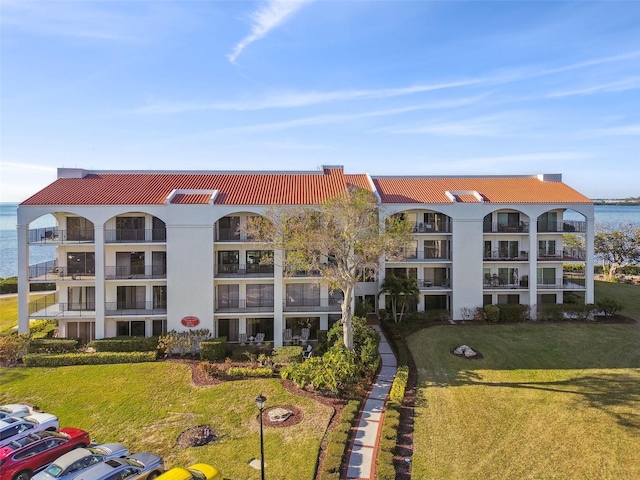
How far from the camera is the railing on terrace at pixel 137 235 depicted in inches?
1198

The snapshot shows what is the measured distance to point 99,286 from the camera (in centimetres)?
2923

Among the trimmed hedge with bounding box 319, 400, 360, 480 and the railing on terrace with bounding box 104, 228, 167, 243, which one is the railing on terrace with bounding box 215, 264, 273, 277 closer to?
the railing on terrace with bounding box 104, 228, 167, 243

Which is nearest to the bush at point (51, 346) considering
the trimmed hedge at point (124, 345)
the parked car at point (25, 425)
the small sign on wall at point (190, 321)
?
Answer: the trimmed hedge at point (124, 345)

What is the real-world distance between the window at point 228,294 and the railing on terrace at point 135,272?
4.16m

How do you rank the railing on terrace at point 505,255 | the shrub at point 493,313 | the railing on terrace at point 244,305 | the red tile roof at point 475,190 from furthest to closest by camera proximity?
the railing on terrace at point 505,255 < the red tile roof at point 475,190 < the shrub at point 493,313 < the railing on terrace at point 244,305

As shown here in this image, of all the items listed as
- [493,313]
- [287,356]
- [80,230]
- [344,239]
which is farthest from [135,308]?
[493,313]

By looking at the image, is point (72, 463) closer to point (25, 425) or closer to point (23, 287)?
point (25, 425)

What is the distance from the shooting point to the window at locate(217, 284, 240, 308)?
30.9m

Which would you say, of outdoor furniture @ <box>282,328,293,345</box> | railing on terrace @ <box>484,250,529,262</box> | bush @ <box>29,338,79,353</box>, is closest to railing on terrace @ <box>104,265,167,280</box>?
bush @ <box>29,338,79,353</box>

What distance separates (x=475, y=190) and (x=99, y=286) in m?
31.1

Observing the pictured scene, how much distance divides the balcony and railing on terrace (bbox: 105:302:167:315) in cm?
490

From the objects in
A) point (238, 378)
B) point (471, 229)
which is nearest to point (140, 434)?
point (238, 378)

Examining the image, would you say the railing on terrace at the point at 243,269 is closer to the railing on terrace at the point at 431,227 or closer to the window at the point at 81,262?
the window at the point at 81,262

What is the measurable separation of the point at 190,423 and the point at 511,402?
15449mm
